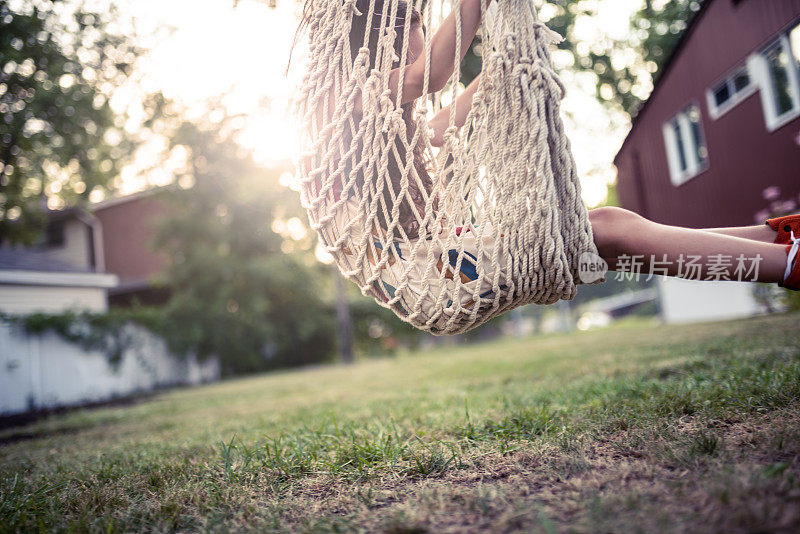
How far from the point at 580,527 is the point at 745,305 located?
436 inches

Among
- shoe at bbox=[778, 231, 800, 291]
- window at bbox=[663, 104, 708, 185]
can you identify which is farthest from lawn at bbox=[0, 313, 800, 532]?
window at bbox=[663, 104, 708, 185]

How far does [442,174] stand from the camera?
1.68 meters

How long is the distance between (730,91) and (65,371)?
11.9 metres

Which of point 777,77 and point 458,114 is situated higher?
point 777,77

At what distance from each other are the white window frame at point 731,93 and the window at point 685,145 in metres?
0.44

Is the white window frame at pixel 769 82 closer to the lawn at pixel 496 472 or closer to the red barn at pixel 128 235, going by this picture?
the lawn at pixel 496 472

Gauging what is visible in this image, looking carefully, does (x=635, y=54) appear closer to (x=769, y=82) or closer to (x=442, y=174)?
(x=769, y=82)

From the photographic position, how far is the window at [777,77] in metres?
6.93

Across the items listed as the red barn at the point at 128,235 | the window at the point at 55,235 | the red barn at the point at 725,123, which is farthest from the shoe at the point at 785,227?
the red barn at the point at 128,235

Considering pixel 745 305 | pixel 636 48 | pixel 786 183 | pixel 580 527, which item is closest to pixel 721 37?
pixel 786 183

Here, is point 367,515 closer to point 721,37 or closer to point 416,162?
point 416,162

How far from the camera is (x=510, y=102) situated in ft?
5.09

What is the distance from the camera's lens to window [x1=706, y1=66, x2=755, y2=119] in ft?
27.3

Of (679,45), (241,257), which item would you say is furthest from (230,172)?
(679,45)
